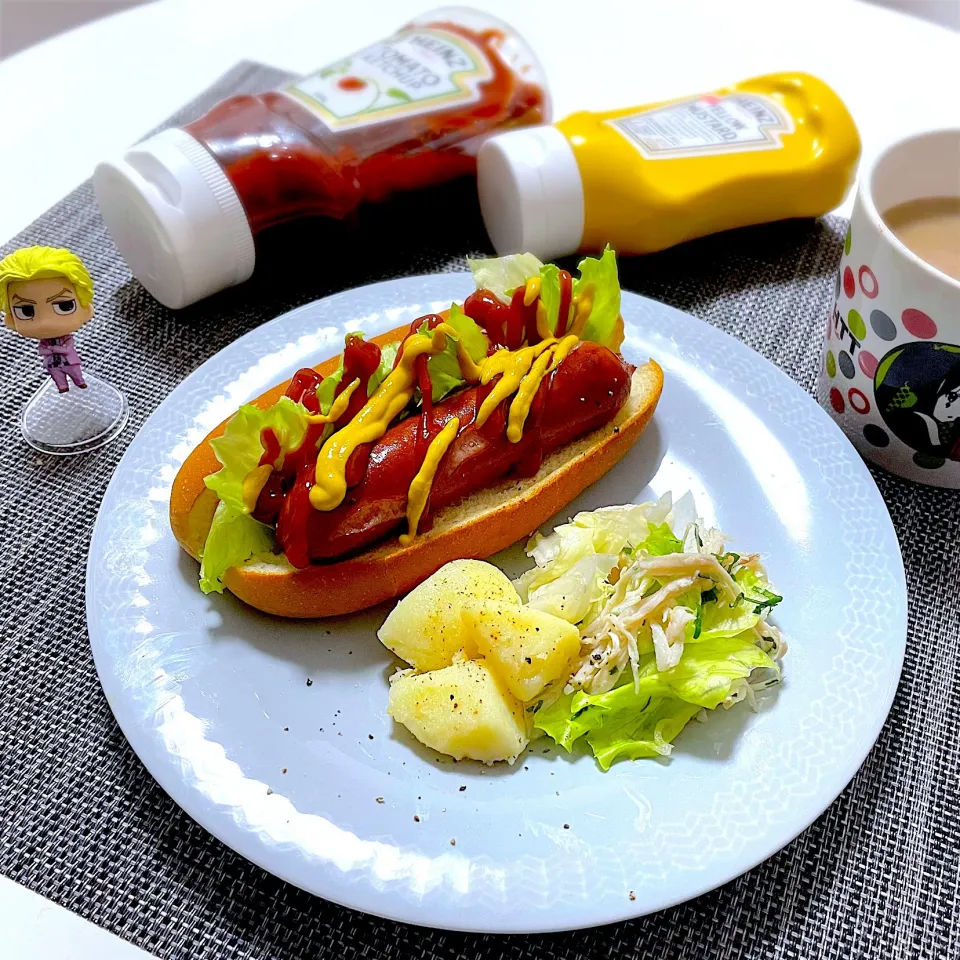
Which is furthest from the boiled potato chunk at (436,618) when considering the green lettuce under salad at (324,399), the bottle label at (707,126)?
the bottle label at (707,126)

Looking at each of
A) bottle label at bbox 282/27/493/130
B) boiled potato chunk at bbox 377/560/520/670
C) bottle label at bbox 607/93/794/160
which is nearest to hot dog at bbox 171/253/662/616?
boiled potato chunk at bbox 377/560/520/670

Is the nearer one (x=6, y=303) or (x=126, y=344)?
(x=6, y=303)

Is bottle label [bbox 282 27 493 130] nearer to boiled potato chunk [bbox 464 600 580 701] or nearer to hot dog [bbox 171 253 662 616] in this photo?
hot dog [bbox 171 253 662 616]

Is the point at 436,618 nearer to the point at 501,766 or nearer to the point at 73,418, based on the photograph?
the point at 501,766

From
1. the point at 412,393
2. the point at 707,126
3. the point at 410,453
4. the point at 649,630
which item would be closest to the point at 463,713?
the point at 649,630

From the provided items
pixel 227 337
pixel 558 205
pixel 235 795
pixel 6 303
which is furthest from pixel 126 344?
pixel 235 795

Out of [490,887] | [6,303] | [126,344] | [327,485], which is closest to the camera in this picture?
[490,887]

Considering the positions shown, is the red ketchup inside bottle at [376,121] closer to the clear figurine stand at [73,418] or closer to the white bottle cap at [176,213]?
the white bottle cap at [176,213]

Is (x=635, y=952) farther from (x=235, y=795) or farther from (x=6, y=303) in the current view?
(x=6, y=303)

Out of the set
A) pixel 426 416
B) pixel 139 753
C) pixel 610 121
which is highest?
pixel 610 121
